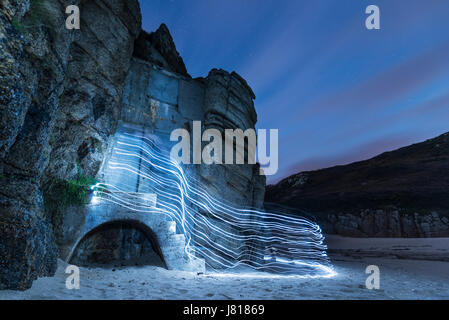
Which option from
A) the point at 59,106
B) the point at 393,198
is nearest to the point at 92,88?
the point at 59,106

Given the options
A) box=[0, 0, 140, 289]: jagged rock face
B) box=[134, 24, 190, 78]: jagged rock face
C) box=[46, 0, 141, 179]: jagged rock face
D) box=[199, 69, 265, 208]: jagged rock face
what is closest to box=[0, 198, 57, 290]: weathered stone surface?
box=[0, 0, 140, 289]: jagged rock face

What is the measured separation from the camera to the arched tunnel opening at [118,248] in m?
9.33

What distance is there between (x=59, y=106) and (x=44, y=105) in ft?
9.57

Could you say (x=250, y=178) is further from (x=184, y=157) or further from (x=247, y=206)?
(x=184, y=157)

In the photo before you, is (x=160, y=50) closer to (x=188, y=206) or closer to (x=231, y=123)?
(x=231, y=123)

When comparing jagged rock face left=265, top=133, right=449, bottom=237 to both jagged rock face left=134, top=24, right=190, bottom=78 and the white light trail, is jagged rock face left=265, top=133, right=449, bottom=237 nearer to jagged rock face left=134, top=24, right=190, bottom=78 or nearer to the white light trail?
the white light trail

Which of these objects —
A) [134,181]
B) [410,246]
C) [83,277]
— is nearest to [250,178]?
[134,181]

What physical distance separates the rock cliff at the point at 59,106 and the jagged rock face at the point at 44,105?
19 millimetres

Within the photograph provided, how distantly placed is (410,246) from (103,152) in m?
24.3

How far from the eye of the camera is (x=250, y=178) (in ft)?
54.3

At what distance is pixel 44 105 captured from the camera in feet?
19.6

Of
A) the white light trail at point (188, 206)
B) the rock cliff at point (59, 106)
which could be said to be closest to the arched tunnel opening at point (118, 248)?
the white light trail at point (188, 206)

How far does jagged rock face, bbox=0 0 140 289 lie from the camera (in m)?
4.31

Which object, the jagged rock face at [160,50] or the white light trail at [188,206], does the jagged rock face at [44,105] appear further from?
the jagged rock face at [160,50]
